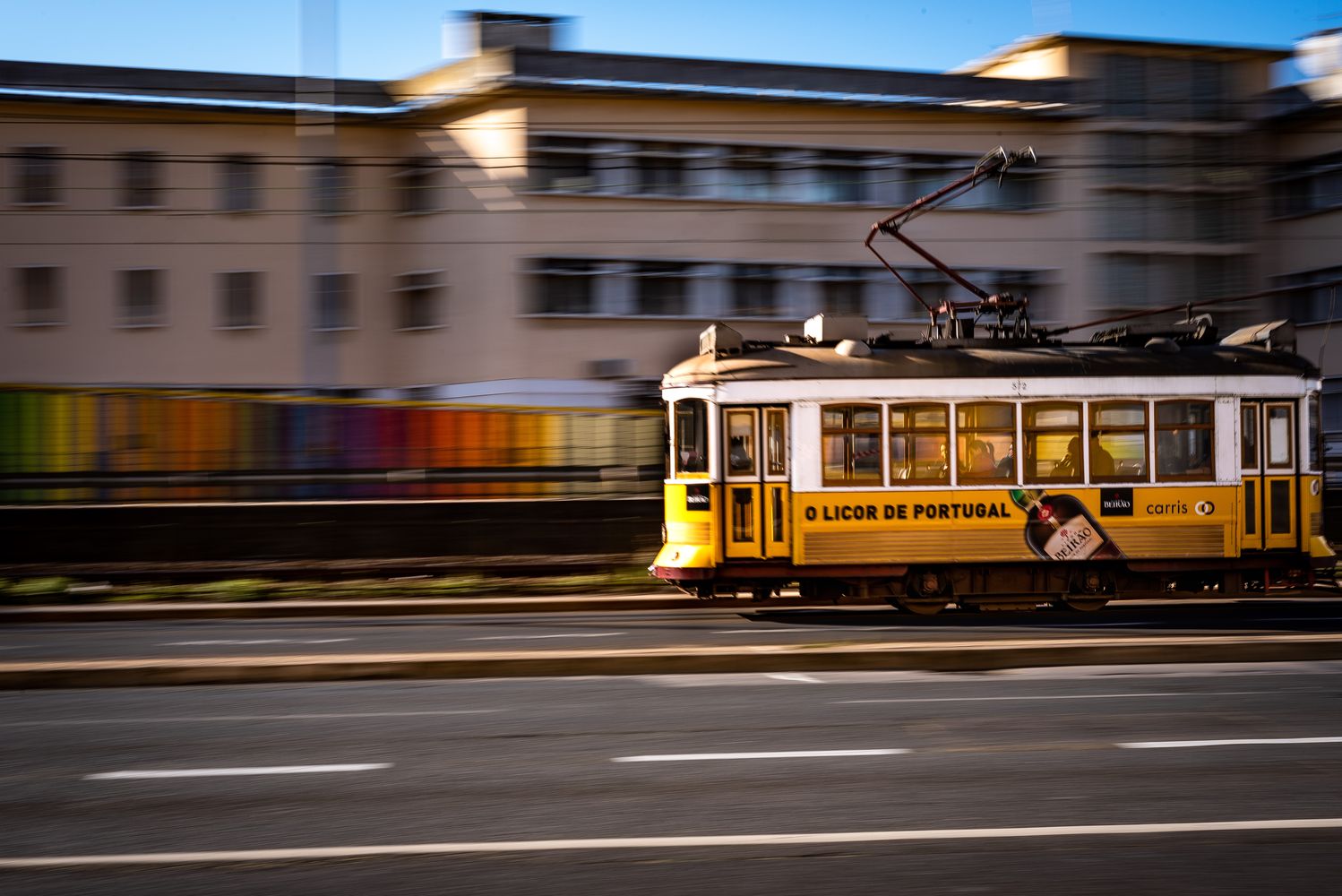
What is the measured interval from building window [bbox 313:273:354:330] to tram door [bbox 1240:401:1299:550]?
2235cm

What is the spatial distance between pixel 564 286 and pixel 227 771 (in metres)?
25.3

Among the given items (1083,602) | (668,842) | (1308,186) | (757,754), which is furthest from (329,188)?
(668,842)

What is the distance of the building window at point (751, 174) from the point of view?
32.2 m

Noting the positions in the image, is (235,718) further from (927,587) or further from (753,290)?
(753,290)

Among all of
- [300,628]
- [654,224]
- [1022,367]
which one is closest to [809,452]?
[1022,367]

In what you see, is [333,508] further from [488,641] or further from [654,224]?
[654,224]

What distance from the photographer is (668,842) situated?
17.5 ft

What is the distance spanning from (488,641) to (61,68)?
82.5 ft

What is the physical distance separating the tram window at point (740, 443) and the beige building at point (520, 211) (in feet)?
51.4

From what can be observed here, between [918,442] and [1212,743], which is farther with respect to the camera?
[918,442]

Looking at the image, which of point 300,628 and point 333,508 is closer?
point 300,628

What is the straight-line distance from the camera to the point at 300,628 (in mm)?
15312

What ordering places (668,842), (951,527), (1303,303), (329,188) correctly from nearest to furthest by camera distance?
(668,842)
(951,527)
(329,188)
(1303,303)

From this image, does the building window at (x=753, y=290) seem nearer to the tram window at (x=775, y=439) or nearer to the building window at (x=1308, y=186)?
the building window at (x=1308, y=186)
